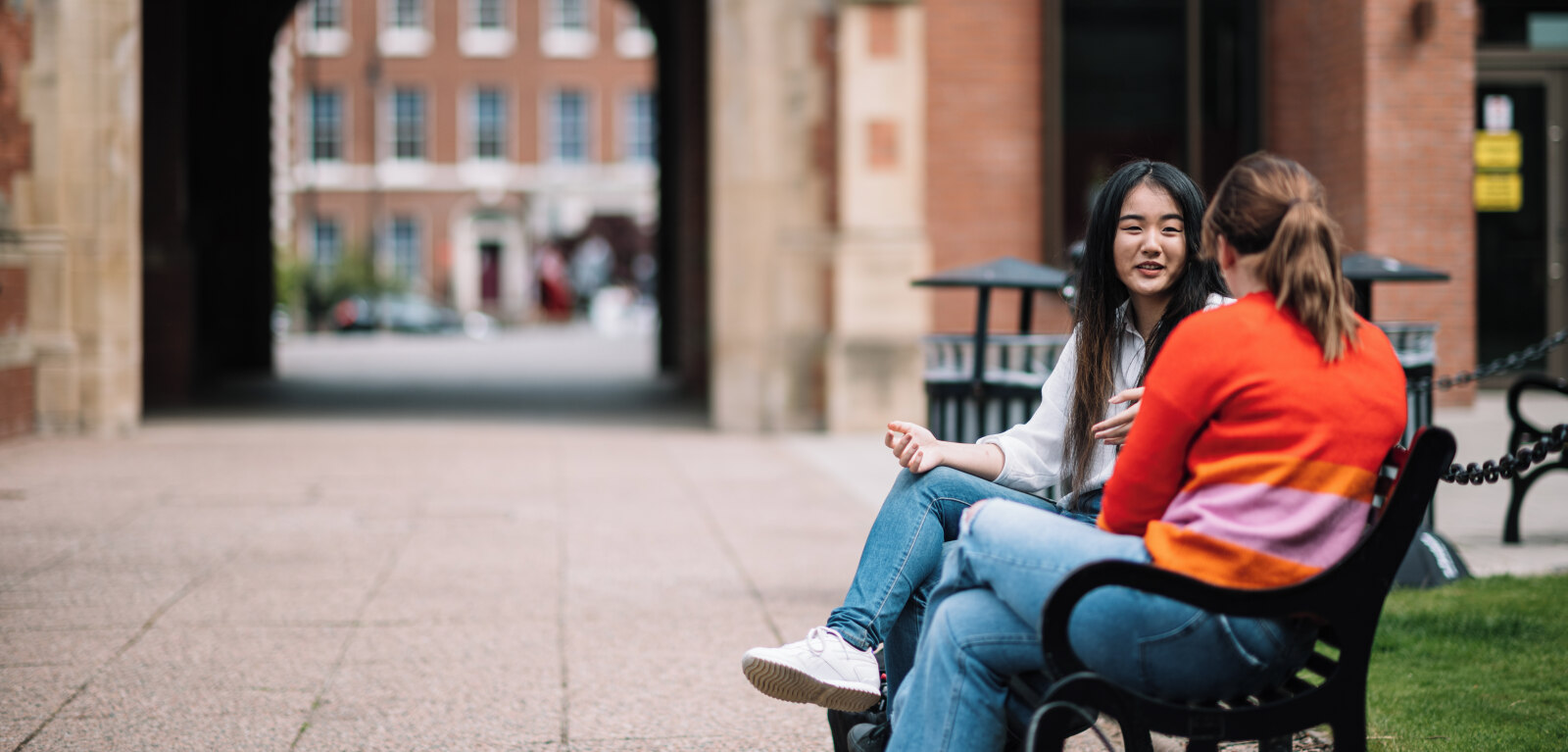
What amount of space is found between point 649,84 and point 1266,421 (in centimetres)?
5466

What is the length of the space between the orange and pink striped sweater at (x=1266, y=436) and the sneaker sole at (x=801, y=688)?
89cm

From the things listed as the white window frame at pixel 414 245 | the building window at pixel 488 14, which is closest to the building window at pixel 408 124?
the white window frame at pixel 414 245

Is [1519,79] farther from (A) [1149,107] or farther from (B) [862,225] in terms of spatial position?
(B) [862,225]

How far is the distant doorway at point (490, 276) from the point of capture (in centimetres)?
5916

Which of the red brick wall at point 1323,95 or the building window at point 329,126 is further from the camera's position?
the building window at point 329,126

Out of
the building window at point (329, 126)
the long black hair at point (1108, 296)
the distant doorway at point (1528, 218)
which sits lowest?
the long black hair at point (1108, 296)

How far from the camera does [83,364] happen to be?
12234mm

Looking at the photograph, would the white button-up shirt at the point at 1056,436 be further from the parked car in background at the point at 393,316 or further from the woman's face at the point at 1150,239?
the parked car in background at the point at 393,316

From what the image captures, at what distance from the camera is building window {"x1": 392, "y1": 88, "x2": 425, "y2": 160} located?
5578 centimetres

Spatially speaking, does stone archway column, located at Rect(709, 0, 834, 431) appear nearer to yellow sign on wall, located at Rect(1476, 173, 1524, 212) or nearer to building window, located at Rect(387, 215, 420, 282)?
yellow sign on wall, located at Rect(1476, 173, 1524, 212)

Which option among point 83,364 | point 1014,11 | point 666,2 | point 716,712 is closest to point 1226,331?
point 716,712

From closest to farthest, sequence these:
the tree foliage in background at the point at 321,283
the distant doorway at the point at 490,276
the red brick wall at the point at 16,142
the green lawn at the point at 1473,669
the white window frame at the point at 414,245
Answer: the green lawn at the point at 1473,669 → the red brick wall at the point at 16,142 → the tree foliage in background at the point at 321,283 → the white window frame at the point at 414,245 → the distant doorway at the point at 490,276

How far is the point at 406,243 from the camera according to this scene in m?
58.1

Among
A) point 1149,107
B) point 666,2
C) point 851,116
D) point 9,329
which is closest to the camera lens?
point 9,329
